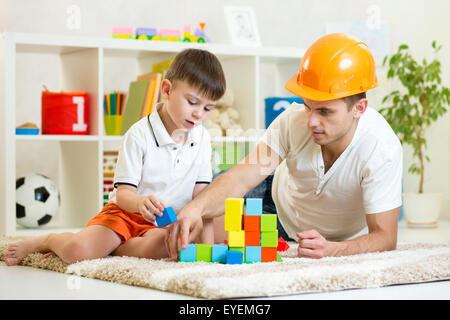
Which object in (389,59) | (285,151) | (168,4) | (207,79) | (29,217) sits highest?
(168,4)

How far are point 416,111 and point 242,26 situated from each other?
1.01m

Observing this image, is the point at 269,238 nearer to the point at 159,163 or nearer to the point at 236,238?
the point at 236,238

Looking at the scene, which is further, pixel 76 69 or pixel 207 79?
pixel 76 69

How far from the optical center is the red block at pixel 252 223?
1.52m

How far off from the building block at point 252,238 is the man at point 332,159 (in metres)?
0.14

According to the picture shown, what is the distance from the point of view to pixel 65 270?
5.14ft

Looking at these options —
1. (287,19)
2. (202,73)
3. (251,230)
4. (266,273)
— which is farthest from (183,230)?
(287,19)

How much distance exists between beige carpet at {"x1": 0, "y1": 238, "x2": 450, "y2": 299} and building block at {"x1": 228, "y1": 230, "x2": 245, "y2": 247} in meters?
0.07

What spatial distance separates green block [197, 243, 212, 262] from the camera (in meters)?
1.56

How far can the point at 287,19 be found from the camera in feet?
11.7
